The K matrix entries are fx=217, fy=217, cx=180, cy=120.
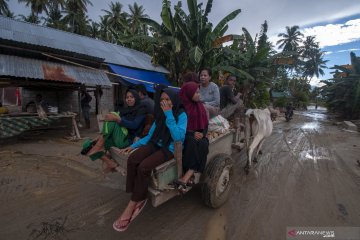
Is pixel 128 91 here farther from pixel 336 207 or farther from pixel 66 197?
pixel 336 207

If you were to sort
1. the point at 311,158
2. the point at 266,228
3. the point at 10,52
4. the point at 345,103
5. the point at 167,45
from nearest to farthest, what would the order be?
the point at 266,228 → the point at 311,158 → the point at 10,52 → the point at 167,45 → the point at 345,103

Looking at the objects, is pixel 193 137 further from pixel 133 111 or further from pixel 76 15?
pixel 76 15

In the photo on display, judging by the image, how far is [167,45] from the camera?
10.3 meters

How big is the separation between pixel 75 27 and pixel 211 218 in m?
32.3

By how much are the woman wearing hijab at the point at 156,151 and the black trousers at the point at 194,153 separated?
0.41ft

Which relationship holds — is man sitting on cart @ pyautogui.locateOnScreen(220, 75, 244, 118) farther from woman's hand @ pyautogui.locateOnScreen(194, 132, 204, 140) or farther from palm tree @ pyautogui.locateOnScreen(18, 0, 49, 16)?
palm tree @ pyautogui.locateOnScreen(18, 0, 49, 16)

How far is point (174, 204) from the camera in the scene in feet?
10.5

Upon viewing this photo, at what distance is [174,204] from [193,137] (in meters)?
1.21

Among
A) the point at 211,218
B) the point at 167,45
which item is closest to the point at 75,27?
the point at 167,45

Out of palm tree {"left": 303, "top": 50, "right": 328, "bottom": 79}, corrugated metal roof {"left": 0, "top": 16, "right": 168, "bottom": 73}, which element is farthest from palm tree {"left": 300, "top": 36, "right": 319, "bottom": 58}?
corrugated metal roof {"left": 0, "top": 16, "right": 168, "bottom": 73}

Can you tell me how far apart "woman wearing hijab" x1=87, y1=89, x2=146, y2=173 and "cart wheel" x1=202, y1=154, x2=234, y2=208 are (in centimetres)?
118

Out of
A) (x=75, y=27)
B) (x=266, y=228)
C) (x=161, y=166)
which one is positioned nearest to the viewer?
(x=161, y=166)

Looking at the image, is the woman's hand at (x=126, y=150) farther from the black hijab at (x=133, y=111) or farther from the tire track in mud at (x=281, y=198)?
the tire track in mud at (x=281, y=198)

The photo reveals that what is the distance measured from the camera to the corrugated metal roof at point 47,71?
6.18 meters
